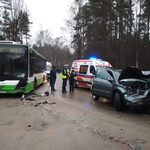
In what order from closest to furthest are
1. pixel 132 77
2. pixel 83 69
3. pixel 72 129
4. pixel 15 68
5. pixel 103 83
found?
pixel 72 129 → pixel 132 77 → pixel 103 83 → pixel 15 68 → pixel 83 69

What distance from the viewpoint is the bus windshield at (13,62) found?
17359 millimetres

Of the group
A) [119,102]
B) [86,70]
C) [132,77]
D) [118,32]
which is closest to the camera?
[119,102]

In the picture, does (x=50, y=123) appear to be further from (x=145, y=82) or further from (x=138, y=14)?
(x=138, y=14)

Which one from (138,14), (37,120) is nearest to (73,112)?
(37,120)

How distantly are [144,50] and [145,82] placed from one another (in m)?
35.0

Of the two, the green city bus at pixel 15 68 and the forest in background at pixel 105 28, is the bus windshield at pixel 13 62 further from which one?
the forest in background at pixel 105 28

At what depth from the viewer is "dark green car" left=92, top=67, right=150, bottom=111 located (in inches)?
467

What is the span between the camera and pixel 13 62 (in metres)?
17.6

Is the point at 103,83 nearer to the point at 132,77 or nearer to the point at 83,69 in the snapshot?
the point at 132,77

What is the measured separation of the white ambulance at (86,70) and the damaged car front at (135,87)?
7.94m

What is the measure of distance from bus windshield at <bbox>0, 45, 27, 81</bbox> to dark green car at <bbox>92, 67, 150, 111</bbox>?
4753mm

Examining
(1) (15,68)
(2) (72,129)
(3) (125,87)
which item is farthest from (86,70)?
(2) (72,129)

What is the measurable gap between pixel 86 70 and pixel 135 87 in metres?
10.1

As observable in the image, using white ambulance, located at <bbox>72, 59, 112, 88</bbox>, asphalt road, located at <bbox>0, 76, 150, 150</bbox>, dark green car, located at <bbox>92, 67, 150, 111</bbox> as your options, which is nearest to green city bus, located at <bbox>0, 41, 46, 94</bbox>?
asphalt road, located at <bbox>0, 76, 150, 150</bbox>
